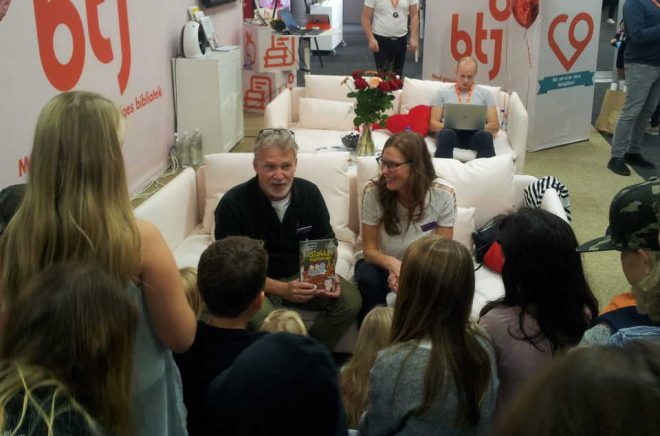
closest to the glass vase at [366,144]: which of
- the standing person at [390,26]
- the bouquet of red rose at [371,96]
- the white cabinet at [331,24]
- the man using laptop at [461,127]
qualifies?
the bouquet of red rose at [371,96]

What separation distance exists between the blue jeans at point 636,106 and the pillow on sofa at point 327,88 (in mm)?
2180

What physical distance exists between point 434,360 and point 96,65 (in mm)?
3685

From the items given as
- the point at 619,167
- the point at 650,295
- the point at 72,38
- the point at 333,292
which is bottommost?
the point at 619,167

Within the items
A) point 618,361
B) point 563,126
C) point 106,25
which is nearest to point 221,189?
point 106,25

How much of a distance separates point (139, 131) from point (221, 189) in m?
2.13

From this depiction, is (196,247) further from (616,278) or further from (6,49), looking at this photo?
(616,278)

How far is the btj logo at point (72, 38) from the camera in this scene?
390 cm

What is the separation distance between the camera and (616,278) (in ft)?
13.1

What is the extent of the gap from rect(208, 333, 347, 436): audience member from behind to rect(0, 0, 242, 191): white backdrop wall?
9.82 ft

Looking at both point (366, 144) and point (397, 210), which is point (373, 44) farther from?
point (397, 210)

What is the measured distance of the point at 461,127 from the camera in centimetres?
488

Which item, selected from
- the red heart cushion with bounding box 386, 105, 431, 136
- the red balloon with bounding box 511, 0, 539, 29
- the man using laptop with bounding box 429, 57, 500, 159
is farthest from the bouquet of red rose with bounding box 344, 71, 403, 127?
the red balloon with bounding box 511, 0, 539, 29

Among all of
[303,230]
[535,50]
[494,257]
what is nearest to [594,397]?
[303,230]

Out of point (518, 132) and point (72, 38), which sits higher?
point (72, 38)
